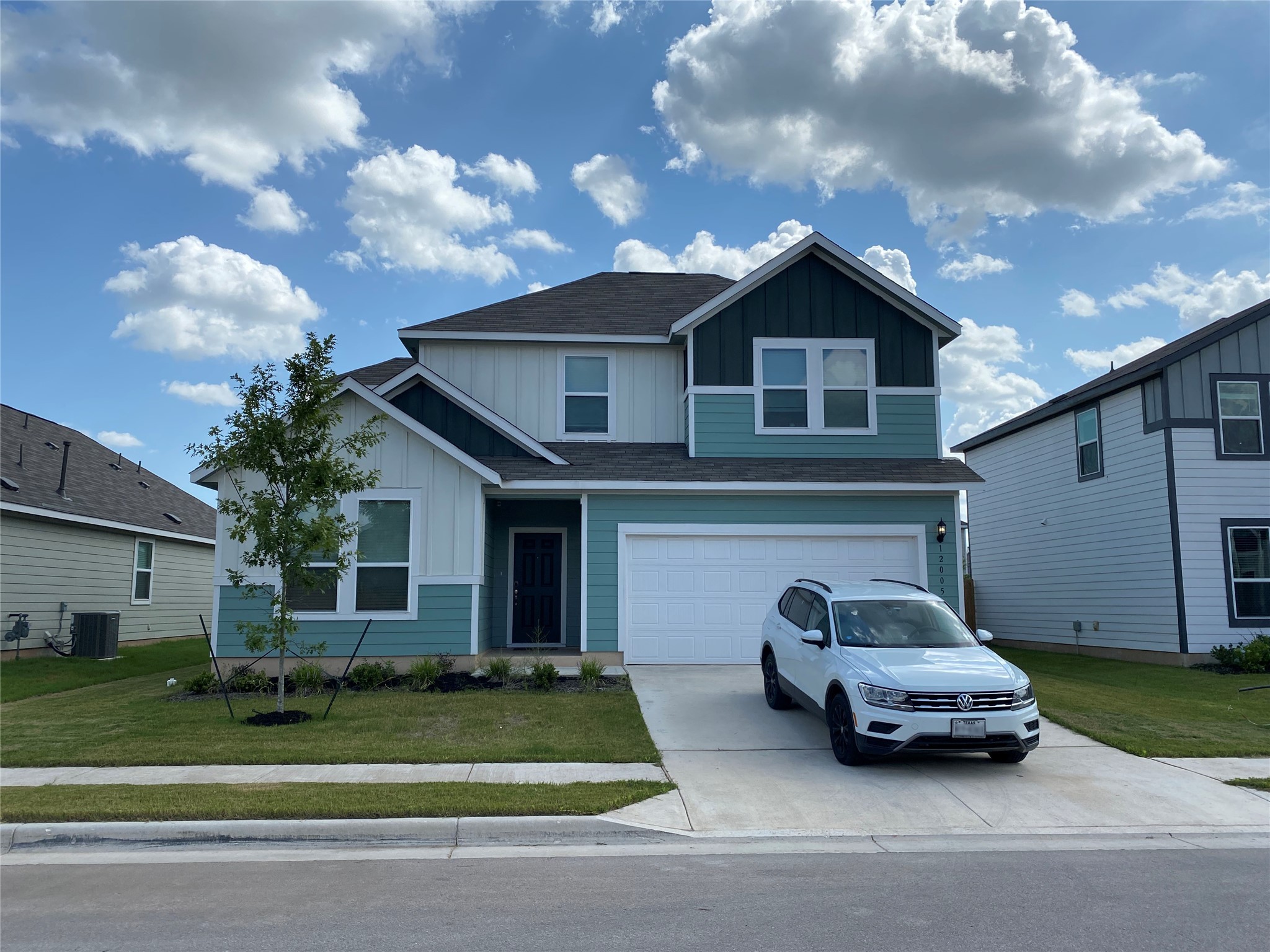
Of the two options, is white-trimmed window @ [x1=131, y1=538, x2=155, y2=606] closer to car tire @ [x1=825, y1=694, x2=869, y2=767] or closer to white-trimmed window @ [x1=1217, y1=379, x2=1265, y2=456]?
car tire @ [x1=825, y1=694, x2=869, y2=767]

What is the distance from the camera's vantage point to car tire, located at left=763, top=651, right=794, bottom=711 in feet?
35.9

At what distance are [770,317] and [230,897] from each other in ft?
42.8

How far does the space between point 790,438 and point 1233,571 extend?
856 centimetres

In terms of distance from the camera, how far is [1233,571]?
53.0 feet

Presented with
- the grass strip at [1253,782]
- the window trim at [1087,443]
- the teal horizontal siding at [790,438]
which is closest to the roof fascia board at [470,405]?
the teal horizontal siding at [790,438]

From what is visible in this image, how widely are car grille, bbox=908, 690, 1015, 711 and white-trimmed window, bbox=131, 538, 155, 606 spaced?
66.2 ft

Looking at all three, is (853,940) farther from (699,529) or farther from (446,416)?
(446,416)

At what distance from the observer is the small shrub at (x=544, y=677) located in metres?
12.2

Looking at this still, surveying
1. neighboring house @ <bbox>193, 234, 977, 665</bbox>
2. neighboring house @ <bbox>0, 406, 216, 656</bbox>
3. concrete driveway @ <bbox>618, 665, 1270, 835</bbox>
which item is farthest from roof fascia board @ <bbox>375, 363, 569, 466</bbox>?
neighboring house @ <bbox>0, 406, 216, 656</bbox>

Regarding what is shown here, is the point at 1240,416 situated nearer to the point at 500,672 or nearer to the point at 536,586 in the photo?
the point at 536,586

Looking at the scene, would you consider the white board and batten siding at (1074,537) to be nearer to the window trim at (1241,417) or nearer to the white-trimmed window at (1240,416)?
→ the window trim at (1241,417)

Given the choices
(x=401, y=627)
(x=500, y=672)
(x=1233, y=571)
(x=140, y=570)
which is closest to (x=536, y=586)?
(x=401, y=627)

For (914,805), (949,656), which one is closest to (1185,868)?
(914,805)

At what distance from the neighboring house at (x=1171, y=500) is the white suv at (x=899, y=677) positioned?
27.9 ft
